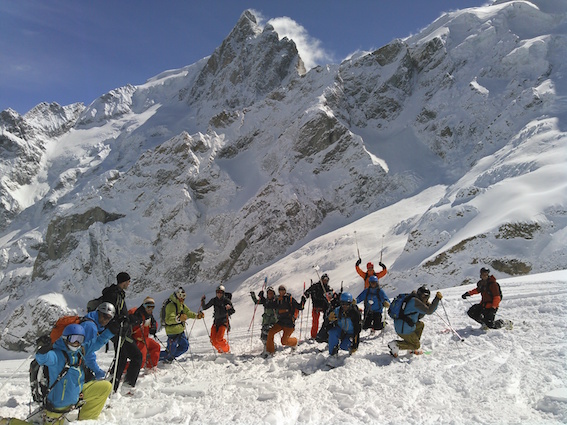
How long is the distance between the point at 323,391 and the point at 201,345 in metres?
7.73

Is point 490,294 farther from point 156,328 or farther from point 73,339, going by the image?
point 73,339

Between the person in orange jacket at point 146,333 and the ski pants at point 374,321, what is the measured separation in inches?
212

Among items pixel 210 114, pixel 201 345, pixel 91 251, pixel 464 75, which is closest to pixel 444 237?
pixel 201 345

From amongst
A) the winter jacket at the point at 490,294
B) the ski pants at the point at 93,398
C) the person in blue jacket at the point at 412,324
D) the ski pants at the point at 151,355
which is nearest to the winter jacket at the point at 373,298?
the person in blue jacket at the point at 412,324

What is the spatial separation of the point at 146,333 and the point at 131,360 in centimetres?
133

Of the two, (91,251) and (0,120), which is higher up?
(0,120)

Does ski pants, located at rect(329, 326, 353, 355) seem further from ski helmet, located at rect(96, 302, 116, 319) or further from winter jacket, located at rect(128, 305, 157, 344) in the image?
ski helmet, located at rect(96, 302, 116, 319)

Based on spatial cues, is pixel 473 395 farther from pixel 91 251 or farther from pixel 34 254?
pixel 34 254

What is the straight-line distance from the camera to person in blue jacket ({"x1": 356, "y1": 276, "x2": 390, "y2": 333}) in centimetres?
1021

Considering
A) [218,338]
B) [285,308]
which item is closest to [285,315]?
[285,308]

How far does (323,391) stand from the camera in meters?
6.48

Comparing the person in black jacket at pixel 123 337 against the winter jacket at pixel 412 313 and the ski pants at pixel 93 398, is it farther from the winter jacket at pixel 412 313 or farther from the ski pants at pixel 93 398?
the winter jacket at pixel 412 313

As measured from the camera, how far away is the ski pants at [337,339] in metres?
8.49

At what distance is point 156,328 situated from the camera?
907 cm
